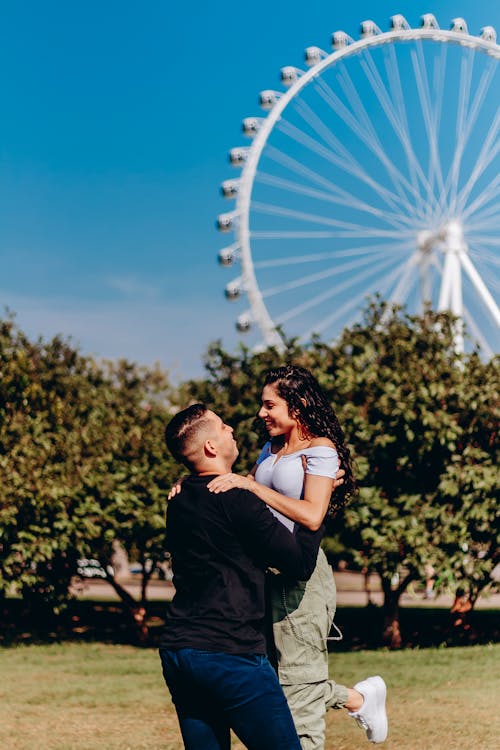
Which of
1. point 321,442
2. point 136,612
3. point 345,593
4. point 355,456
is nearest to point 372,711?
point 321,442

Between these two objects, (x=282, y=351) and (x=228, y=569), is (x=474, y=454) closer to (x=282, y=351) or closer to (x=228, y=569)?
(x=282, y=351)

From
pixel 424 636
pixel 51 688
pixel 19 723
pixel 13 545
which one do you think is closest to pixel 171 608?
pixel 19 723

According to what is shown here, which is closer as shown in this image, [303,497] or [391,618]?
[303,497]

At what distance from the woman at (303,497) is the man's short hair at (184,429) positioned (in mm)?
383

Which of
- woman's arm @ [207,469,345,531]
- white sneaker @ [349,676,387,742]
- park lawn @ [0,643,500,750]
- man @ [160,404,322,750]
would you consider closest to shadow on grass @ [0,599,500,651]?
park lawn @ [0,643,500,750]

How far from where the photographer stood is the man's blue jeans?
9.63 feet

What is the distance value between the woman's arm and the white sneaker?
1.31 meters

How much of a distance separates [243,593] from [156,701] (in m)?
6.03

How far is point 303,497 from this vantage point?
3543 mm

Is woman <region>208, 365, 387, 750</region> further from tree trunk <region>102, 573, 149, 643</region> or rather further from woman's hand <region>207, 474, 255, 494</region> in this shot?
tree trunk <region>102, 573, 149, 643</region>

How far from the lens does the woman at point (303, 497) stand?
3.60 meters

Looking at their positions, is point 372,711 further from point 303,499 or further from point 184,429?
point 184,429

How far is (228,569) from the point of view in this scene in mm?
3045

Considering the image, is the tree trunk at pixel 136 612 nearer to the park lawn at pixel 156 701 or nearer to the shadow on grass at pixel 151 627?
the shadow on grass at pixel 151 627
